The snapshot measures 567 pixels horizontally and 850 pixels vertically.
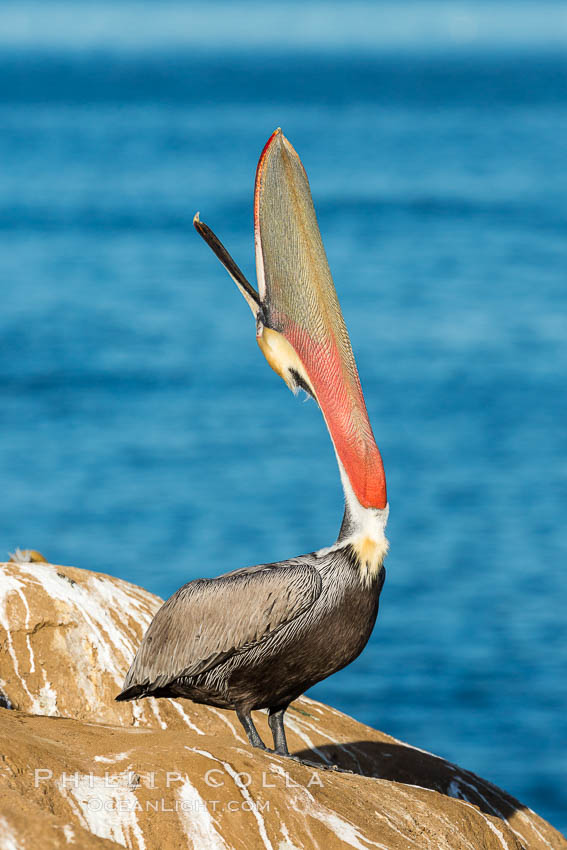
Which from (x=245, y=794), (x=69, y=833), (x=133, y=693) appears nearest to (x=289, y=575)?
(x=133, y=693)

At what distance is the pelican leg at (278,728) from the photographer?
22.5ft

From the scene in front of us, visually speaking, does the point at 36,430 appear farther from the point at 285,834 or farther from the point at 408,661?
the point at 285,834

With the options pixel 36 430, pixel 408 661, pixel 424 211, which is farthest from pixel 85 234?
pixel 408 661

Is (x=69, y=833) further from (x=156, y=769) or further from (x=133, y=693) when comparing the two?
(x=133, y=693)

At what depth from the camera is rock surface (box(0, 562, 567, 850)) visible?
531cm

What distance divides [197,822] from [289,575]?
1.51m

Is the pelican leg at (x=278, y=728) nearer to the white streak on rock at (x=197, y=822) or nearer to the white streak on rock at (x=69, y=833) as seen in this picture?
the white streak on rock at (x=197, y=822)

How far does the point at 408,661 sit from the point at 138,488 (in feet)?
25.7

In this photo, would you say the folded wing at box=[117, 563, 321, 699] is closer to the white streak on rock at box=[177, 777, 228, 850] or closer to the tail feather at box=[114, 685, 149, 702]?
the tail feather at box=[114, 685, 149, 702]

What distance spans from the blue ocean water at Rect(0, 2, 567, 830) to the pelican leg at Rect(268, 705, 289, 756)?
1134cm

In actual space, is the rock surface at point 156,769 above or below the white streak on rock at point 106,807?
above

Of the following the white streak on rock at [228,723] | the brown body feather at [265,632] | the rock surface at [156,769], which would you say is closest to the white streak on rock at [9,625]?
the rock surface at [156,769]

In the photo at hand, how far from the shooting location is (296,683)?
22.0 ft

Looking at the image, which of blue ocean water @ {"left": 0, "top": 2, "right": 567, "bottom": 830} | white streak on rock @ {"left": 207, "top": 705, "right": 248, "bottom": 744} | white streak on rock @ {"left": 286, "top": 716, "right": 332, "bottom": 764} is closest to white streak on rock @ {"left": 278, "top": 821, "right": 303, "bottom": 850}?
white streak on rock @ {"left": 207, "top": 705, "right": 248, "bottom": 744}
